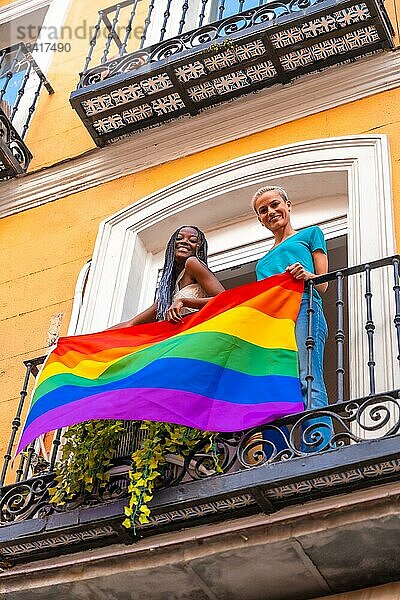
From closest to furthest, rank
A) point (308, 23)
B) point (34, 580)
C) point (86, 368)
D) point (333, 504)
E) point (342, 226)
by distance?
point (333, 504) → point (34, 580) → point (86, 368) → point (342, 226) → point (308, 23)

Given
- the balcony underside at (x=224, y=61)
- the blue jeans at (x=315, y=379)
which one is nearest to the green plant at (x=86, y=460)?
the blue jeans at (x=315, y=379)

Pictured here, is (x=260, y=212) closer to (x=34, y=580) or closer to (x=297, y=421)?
(x=297, y=421)

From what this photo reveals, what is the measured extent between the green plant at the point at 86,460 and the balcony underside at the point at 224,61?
3.89 metres

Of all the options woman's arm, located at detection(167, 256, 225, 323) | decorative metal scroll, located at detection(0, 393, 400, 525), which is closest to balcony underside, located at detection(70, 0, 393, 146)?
woman's arm, located at detection(167, 256, 225, 323)

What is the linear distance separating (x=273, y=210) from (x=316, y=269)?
0.66m

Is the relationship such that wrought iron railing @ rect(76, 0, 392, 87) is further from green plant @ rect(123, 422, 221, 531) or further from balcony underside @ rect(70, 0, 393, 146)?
green plant @ rect(123, 422, 221, 531)

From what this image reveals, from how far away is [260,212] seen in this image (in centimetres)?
727

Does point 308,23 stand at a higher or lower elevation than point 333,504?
higher

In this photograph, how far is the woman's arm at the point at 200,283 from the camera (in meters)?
6.73

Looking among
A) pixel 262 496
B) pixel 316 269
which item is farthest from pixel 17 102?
pixel 262 496

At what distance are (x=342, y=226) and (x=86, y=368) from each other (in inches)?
101

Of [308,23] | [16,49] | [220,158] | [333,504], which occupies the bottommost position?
[333,504]

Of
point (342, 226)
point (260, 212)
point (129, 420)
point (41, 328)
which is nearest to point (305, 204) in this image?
point (342, 226)

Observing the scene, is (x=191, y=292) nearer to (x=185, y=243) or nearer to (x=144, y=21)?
(x=185, y=243)
